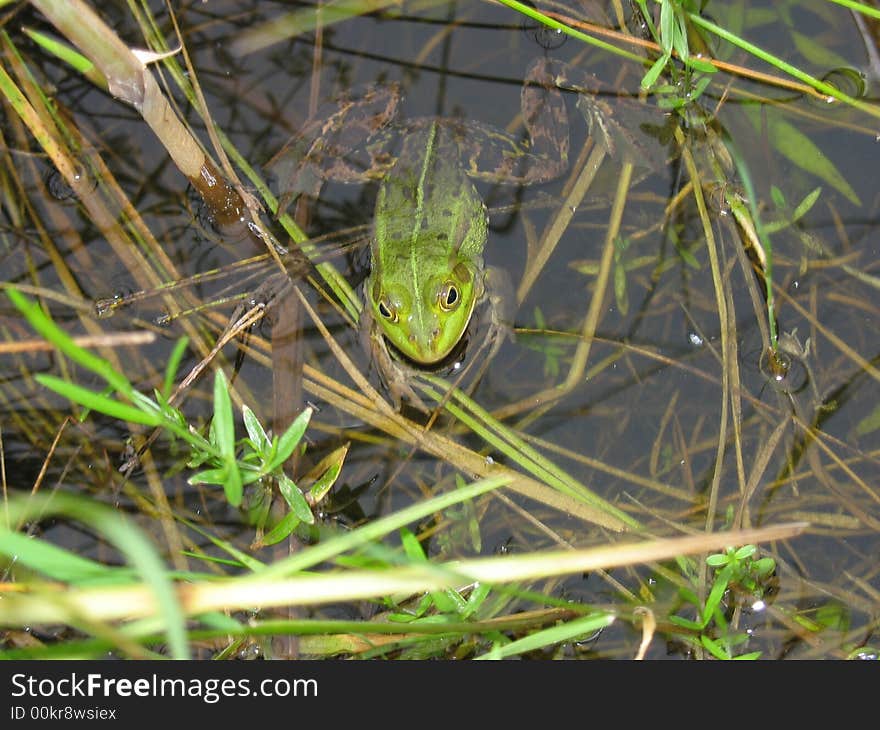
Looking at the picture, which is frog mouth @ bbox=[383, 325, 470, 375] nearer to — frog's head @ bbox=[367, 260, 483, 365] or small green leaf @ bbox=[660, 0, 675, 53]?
frog's head @ bbox=[367, 260, 483, 365]

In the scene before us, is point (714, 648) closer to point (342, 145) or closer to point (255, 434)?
point (255, 434)

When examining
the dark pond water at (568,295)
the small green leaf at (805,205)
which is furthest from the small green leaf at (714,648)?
the small green leaf at (805,205)

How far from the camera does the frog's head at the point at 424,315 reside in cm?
337

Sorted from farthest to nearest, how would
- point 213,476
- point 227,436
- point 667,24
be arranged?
point 667,24, point 213,476, point 227,436

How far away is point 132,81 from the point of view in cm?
243

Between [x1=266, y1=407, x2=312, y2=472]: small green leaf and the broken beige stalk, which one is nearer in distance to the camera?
the broken beige stalk

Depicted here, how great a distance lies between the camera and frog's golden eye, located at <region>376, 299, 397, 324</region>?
3389 millimetres

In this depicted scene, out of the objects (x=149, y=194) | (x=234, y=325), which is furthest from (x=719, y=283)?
(x=149, y=194)

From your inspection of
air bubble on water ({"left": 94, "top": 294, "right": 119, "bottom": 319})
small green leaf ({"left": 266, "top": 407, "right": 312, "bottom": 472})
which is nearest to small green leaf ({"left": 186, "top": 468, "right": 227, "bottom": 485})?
small green leaf ({"left": 266, "top": 407, "right": 312, "bottom": 472})

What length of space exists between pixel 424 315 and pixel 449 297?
163mm

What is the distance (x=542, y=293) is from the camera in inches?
147

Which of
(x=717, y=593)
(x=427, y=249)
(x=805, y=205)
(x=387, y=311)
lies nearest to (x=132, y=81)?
(x=387, y=311)
